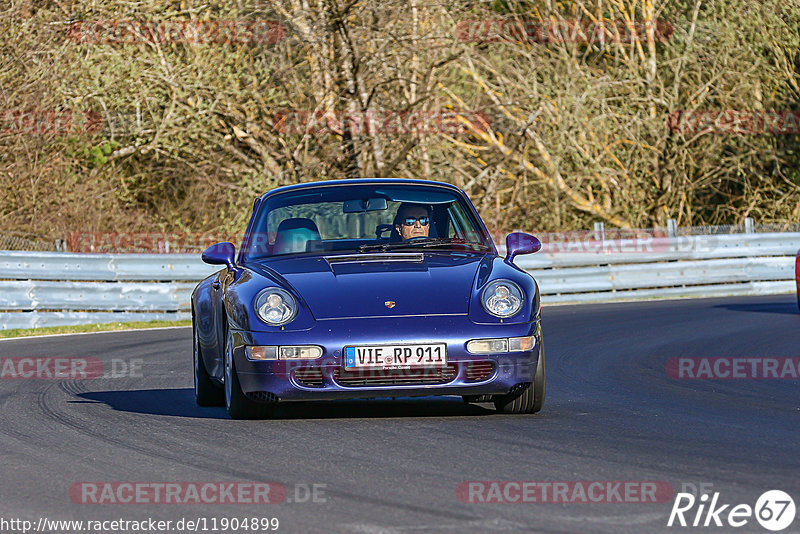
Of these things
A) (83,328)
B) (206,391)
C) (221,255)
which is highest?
(221,255)

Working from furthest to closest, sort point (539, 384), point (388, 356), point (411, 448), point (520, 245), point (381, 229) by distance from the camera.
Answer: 1. point (381, 229)
2. point (520, 245)
3. point (539, 384)
4. point (388, 356)
5. point (411, 448)

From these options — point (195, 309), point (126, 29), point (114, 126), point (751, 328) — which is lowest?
point (751, 328)

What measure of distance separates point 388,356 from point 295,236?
62.5 inches

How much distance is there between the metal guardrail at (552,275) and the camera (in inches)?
693

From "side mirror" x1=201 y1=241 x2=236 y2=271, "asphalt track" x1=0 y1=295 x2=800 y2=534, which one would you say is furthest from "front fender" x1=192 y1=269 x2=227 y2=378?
"asphalt track" x1=0 y1=295 x2=800 y2=534

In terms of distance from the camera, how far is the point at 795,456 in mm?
5867

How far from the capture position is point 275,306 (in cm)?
729

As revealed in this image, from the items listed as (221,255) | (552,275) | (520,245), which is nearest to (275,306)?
(221,255)

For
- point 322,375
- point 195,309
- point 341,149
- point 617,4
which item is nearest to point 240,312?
point 322,375

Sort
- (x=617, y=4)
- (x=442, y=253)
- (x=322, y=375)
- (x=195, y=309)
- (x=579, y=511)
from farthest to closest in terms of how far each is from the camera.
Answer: (x=617, y=4)
(x=195, y=309)
(x=442, y=253)
(x=322, y=375)
(x=579, y=511)

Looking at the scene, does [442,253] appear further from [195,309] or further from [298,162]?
[298,162]

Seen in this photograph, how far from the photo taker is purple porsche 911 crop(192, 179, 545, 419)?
707 centimetres

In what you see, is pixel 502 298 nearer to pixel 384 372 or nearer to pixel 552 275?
pixel 384 372

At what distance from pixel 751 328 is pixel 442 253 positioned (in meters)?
7.67
